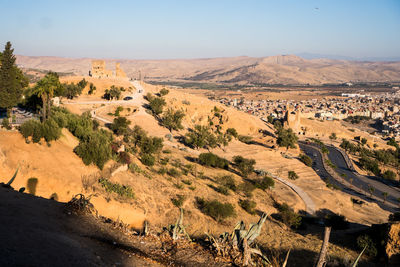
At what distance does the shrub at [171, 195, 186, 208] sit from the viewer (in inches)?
648

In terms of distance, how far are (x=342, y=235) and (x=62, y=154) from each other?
17.5 meters

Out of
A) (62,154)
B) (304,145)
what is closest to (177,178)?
(62,154)

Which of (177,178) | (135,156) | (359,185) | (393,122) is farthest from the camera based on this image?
(393,122)

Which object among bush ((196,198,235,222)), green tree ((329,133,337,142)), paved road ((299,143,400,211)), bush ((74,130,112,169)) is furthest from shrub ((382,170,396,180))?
bush ((74,130,112,169))

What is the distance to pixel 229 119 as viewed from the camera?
54.4 meters

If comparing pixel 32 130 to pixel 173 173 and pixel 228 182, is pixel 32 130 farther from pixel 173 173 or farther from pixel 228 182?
pixel 228 182

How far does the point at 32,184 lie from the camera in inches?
517

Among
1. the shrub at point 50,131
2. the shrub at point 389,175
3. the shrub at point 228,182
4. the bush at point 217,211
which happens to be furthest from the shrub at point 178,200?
the shrub at point 389,175

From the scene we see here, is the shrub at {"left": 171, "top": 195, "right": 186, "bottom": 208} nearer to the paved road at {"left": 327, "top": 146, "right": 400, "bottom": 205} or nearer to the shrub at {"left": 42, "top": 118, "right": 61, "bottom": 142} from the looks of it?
the shrub at {"left": 42, "top": 118, "right": 61, "bottom": 142}

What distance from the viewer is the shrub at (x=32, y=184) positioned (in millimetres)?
12781

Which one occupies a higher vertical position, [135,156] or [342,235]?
[135,156]

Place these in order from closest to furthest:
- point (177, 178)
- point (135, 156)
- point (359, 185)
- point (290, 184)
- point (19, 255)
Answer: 1. point (19, 255)
2. point (177, 178)
3. point (135, 156)
4. point (290, 184)
5. point (359, 185)

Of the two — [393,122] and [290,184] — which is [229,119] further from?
[393,122]

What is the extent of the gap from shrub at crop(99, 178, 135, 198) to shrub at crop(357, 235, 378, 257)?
1211cm
